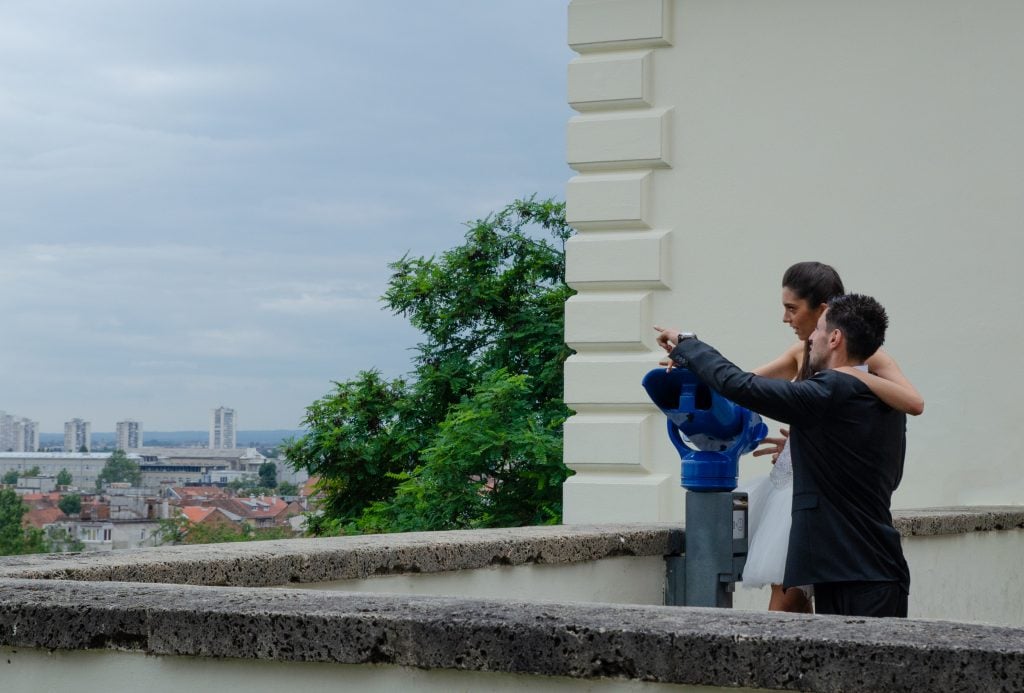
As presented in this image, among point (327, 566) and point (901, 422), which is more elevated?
point (901, 422)

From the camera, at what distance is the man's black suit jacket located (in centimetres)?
382

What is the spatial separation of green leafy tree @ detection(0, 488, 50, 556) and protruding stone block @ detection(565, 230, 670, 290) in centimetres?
3305

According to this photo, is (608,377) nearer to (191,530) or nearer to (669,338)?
(669,338)

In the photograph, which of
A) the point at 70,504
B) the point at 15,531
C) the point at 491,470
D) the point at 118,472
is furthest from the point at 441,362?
the point at 118,472

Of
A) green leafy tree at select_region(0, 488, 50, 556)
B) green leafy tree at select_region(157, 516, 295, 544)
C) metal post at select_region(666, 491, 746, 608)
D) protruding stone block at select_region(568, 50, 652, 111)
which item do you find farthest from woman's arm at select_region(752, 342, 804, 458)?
green leafy tree at select_region(0, 488, 50, 556)

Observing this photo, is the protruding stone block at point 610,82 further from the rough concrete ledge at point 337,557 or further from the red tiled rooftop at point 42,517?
the red tiled rooftop at point 42,517

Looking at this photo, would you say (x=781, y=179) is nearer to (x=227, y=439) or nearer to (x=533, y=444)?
(x=533, y=444)

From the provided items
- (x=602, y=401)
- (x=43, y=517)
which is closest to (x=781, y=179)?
(x=602, y=401)

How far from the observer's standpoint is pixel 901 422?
3.95 m

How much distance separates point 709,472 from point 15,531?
123 feet

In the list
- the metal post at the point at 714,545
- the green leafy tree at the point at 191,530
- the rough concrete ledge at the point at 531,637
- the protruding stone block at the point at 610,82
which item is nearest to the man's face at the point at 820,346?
the metal post at the point at 714,545

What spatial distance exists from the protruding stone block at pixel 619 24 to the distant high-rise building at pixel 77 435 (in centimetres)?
7528

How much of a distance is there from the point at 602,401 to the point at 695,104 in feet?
4.90

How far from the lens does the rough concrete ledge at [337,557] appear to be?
12.0 ft
